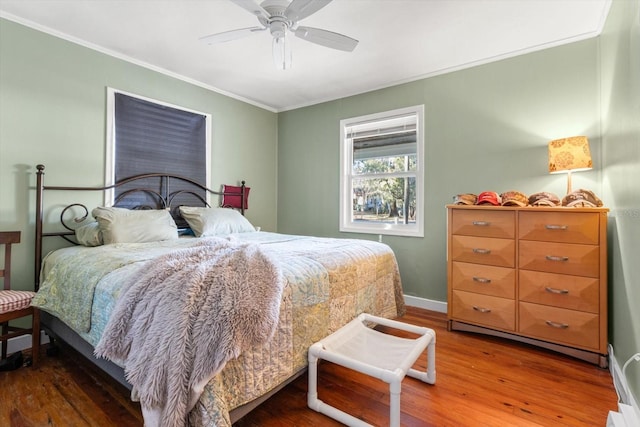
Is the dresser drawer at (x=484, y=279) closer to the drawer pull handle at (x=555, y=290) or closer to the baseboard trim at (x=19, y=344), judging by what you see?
the drawer pull handle at (x=555, y=290)

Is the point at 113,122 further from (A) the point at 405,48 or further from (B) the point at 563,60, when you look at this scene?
(B) the point at 563,60

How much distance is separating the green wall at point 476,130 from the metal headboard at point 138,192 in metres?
1.23

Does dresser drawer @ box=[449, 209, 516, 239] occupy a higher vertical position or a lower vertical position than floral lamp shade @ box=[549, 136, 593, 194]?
lower

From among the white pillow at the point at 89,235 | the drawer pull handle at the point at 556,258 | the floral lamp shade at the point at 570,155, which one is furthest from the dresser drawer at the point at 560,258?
the white pillow at the point at 89,235

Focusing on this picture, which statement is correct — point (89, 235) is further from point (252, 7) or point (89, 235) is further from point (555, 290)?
point (555, 290)

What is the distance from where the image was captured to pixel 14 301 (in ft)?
5.98

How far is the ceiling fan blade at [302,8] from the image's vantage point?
5.44 ft

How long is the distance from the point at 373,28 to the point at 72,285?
2633mm

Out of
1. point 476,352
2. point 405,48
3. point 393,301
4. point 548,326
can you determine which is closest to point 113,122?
point 405,48

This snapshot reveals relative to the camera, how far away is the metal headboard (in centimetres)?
222

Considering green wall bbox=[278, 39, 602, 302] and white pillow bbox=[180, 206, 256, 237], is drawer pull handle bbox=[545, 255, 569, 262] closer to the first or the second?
green wall bbox=[278, 39, 602, 302]

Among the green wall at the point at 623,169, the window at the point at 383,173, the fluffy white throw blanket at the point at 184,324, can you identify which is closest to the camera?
the fluffy white throw blanket at the point at 184,324

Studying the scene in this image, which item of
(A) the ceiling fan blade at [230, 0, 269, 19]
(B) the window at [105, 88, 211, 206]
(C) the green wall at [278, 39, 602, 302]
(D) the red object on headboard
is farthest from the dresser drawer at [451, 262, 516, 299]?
(B) the window at [105, 88, 211, 206]

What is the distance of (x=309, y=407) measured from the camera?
154 cm
